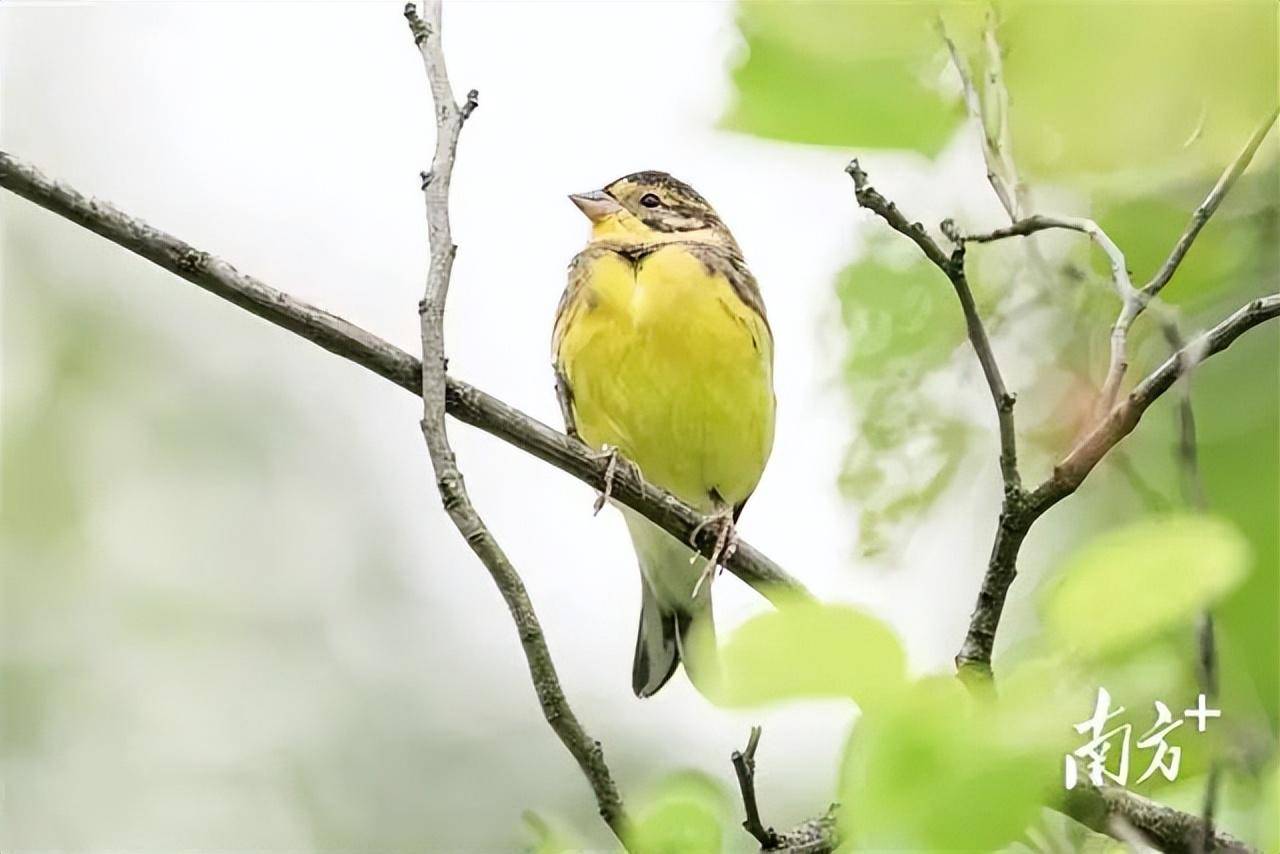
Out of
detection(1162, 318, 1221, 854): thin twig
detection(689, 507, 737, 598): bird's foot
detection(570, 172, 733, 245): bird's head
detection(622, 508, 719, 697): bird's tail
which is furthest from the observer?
detection(570, 172, 733, 245): bird's head

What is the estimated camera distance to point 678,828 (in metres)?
0.32

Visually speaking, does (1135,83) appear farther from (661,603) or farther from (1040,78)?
(661,603)

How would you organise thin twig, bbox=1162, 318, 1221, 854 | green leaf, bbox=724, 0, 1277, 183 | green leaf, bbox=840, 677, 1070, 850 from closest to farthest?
green leaf, bbox=840, 677, 1070, 850 < thin twig, bbox=1162, 318, 1221, 854 < green leaf, bbox=724, 0, 1277, 183

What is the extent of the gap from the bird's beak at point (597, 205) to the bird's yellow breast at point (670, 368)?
4 cm

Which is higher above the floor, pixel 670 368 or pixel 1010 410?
pixel 670 368

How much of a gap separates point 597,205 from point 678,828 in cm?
75

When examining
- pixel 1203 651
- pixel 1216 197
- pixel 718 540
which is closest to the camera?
pixel 1203 651

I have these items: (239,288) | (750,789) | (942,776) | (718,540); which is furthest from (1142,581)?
(718,540)

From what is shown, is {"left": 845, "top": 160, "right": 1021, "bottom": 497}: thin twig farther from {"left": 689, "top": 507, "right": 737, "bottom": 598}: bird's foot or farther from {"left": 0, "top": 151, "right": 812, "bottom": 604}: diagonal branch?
{"left": 689, "top": 507, "right": 737, "bottom": 598}: bird's foot

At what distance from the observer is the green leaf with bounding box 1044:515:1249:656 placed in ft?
0.82

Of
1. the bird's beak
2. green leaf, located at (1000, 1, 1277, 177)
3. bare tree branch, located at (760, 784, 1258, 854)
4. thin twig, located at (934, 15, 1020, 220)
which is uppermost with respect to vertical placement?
the bird's beak

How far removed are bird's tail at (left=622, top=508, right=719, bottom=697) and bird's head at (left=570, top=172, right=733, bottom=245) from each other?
0.66 ft

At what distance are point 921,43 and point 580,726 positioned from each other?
→ 22 centimetres

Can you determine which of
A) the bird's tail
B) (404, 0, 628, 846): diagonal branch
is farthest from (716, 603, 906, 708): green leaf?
the bird's tail
